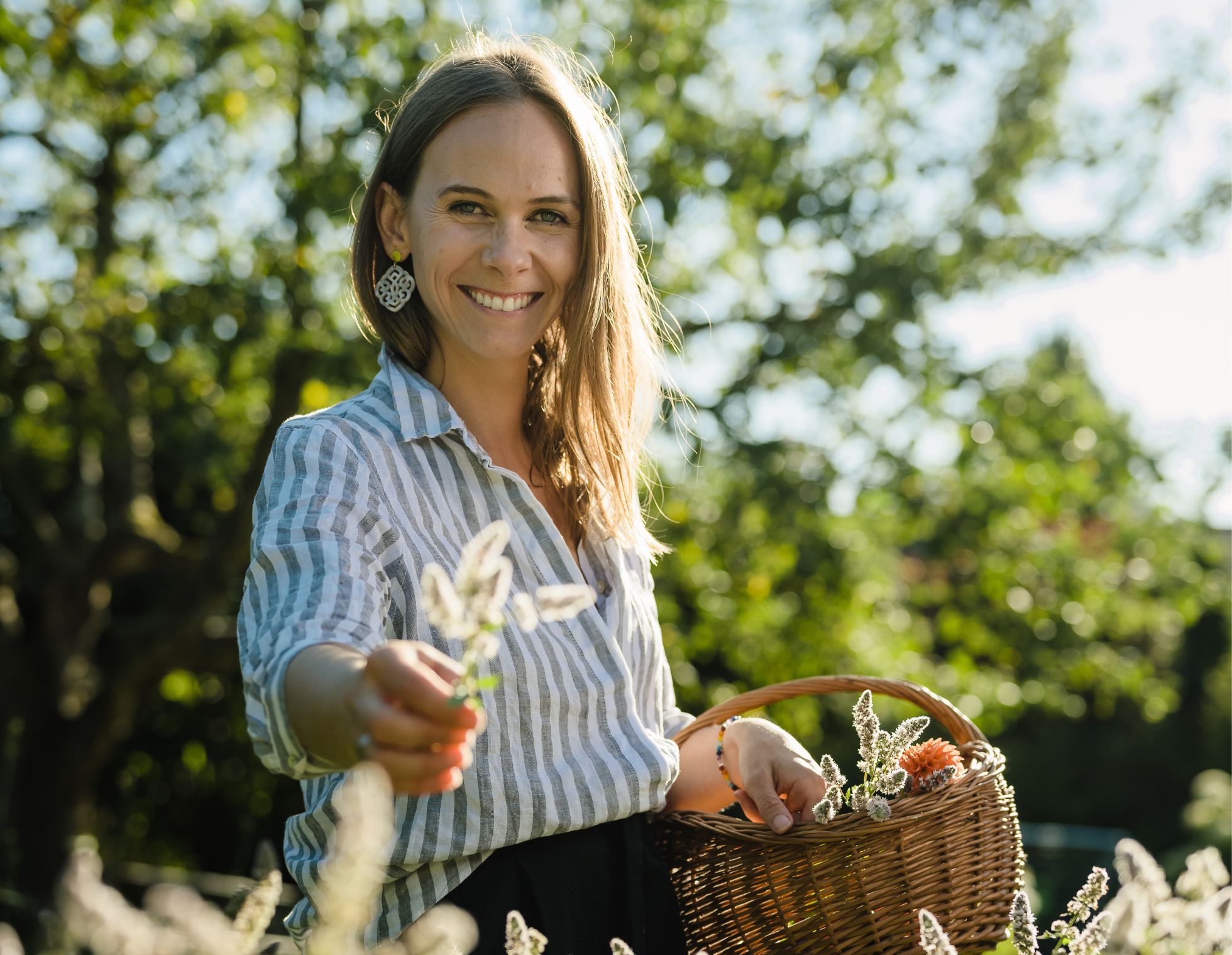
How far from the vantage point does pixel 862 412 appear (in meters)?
6.56

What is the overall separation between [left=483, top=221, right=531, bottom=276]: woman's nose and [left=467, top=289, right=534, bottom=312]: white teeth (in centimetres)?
5

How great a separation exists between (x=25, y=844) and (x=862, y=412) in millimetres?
6563

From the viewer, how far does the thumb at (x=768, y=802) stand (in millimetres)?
1688

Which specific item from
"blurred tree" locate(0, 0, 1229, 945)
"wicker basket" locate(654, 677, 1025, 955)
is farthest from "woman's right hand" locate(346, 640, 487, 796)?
"blurred tree" locate(0, 0, 1229, 945)

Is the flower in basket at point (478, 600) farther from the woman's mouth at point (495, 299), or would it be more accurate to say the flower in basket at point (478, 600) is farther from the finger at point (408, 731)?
the woman's mouth at point (495, 299)

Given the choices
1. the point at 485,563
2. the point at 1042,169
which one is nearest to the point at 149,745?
the point at 1042,169

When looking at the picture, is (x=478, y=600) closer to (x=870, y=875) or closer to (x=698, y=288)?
(x=870, y=875)

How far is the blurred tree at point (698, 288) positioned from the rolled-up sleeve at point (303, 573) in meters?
4.18

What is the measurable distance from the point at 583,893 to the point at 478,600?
1031 millimetres

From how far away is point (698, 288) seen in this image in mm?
7344

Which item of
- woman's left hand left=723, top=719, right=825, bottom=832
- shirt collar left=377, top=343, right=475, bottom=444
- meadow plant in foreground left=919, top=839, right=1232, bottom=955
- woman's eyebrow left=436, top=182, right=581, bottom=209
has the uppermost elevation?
woman's eyebrow left=436, top=182, right=581, bottom=209

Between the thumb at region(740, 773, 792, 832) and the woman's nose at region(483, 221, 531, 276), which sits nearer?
the thumb at region(740, 773, 792, 832)

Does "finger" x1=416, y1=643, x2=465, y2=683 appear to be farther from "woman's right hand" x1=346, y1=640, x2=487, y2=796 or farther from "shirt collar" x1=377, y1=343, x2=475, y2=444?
"shirt collar" x1=377, y1=343, x2=475, y2=444

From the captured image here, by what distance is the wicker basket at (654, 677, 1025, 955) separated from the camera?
1613 millimetres
